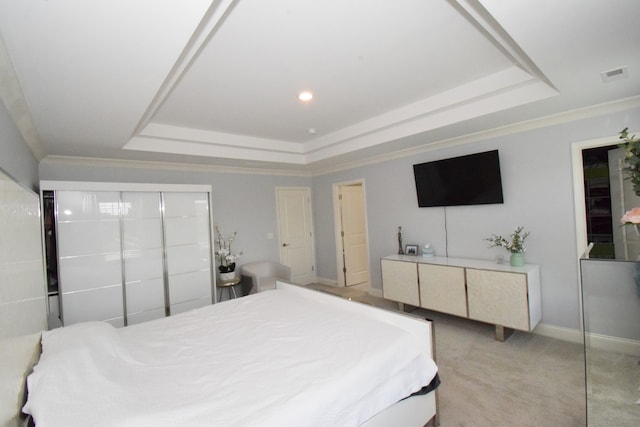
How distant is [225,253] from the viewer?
4469 mm

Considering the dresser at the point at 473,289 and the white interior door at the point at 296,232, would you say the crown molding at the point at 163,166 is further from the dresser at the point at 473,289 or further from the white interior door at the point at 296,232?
the dresser at the point at 473,289

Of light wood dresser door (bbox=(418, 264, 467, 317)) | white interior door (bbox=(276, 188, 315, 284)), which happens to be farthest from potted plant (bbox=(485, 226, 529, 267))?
white interior door (bbox=(276, 188, 315, 284))

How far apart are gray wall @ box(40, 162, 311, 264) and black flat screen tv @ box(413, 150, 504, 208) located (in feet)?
8.43

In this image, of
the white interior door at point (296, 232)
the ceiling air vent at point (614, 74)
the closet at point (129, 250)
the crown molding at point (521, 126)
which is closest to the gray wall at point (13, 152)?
the closet at point (129, 250)

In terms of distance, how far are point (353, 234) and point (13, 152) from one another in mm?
4769

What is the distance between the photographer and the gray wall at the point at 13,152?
1810 mm

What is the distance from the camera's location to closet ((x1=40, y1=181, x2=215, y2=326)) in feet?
10.3

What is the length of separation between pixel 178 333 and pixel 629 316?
290 cm

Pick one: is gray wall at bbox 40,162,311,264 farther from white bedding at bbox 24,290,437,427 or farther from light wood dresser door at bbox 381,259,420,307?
white bedding at bbox 24,290,437,427

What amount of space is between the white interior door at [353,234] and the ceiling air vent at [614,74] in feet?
12.1

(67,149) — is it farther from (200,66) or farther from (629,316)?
(629,316)

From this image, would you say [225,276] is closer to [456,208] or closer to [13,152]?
[13,152]

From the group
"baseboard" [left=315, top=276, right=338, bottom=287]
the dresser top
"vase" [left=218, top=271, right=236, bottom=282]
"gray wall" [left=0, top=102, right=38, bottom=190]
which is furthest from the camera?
"baseboard" [left=315, top=276, right=338, bottom=287]

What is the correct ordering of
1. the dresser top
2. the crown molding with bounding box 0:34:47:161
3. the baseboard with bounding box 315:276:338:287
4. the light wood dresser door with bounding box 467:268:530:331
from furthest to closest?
1. the baseboard with bounding box 315:276:338:287
2. the dresser top
3. the light wood dresser door with bounding box 467:268:530:331
4. the crown molding with bounding box 0:34:47:161
